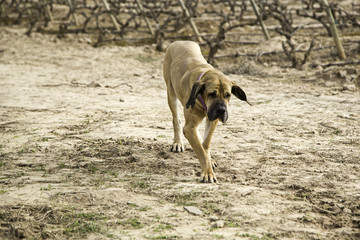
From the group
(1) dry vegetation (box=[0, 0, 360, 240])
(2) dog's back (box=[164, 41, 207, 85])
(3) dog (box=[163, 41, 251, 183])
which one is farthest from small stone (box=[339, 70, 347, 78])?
(3) dog (box=[163, 41, 251, 183])

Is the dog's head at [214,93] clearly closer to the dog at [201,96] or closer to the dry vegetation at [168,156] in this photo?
the dog at [201,96]

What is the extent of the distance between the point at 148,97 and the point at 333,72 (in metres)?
4.52

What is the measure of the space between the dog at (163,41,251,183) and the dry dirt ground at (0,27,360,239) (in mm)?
283

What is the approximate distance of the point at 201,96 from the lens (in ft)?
18.7

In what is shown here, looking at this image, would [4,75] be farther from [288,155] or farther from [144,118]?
[288,155]

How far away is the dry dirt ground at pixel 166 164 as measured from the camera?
4.49 metres

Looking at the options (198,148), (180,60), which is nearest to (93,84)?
(180,60)

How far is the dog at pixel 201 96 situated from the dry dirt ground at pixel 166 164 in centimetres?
28

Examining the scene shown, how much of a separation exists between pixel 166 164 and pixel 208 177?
33.4 inches

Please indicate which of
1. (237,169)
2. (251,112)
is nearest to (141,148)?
(237,169)

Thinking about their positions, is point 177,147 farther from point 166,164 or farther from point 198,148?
point 198,148

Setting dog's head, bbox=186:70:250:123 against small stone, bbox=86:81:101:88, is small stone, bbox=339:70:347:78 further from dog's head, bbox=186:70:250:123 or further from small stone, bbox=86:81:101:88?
dog's head, bbox=186:70:250:123

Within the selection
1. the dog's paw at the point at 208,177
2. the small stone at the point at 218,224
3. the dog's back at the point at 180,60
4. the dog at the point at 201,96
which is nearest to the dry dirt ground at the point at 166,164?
the small stone at the point at 218,224

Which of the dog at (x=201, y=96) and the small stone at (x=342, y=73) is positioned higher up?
the dog at (x=201, y=96)
